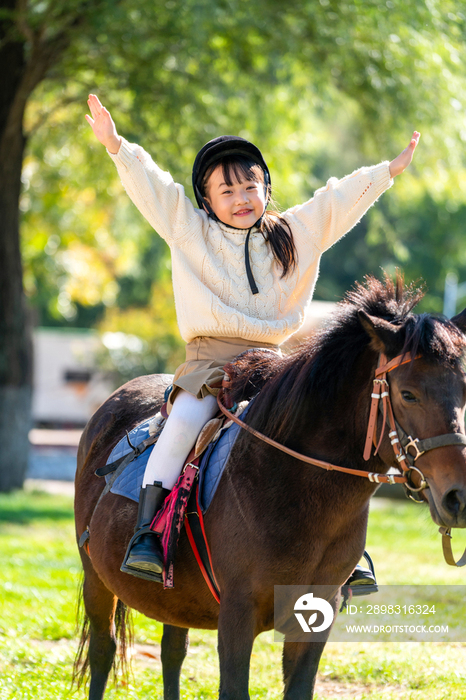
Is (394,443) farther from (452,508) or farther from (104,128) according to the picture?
(104,128)

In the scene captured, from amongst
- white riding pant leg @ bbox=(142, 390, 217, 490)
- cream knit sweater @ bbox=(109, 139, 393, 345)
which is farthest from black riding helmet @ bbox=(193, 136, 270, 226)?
white riding pant leg @ bbox=(142, 390, 217, 490)

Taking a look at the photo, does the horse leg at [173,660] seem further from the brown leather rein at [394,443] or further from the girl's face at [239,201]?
the girl's face at [239,201]

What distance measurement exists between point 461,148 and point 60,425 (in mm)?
19230

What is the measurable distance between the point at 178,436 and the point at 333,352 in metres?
0.76

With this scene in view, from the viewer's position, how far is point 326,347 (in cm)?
267

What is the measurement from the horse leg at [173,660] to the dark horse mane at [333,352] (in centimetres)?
169

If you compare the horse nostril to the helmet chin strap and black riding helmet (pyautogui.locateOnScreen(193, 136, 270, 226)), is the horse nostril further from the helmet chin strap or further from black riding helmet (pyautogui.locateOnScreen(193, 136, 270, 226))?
black riding helmet (pyautogui.locateOnScreen(193, 136, 270, 226))

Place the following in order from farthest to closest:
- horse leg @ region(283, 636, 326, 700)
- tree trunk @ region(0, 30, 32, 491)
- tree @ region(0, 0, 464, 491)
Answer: tree trunk @ region(0, 30, 32, 491) < tree @ region(0, 0, 464, 491) < horse leg @ region(283, 636, 326, 700)

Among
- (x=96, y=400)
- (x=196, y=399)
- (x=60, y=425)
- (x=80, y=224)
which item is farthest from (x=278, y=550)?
(x=60, y=425)

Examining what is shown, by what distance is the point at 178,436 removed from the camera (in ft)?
9.75

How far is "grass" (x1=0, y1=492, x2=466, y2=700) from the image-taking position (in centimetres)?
418

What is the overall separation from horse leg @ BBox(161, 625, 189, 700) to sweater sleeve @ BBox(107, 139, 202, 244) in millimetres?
2128

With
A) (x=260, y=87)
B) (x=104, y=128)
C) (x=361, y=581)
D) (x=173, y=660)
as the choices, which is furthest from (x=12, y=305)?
(x=361, y=581)

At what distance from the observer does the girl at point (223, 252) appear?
3.03 meters
